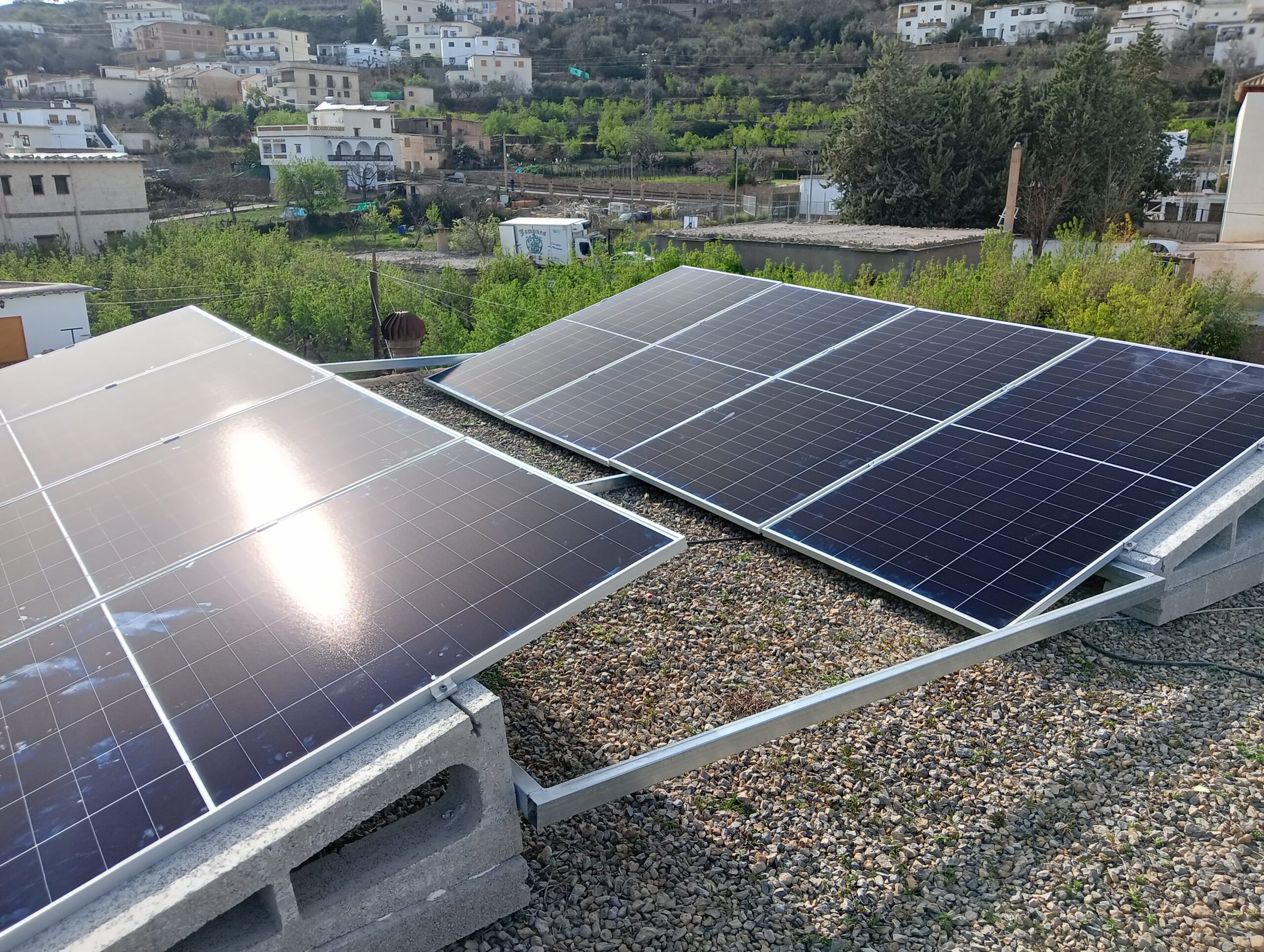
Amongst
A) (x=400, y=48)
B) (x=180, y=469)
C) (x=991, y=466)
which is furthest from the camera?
(x=400, y=48)

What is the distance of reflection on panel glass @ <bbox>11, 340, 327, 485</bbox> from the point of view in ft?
28.9

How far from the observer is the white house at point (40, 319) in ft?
96.2

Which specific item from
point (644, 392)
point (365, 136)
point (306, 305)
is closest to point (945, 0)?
point (365, 136)

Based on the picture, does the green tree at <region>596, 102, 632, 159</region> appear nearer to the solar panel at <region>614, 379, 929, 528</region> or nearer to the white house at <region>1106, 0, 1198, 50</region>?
the white house at <region>1106, 0, 1198, 50</region>

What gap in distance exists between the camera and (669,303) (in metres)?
17.1

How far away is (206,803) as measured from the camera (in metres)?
4.62

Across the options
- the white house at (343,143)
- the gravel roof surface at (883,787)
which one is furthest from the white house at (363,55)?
the gravel roof surface at (883,787)

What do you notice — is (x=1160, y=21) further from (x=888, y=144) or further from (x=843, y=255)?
(x=843, y=255)

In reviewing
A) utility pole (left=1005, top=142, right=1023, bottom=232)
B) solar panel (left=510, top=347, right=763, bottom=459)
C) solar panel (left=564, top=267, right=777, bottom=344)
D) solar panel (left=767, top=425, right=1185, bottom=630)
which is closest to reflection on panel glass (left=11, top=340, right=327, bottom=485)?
solar panel (left=510, top=347, right=763, bottom=459)

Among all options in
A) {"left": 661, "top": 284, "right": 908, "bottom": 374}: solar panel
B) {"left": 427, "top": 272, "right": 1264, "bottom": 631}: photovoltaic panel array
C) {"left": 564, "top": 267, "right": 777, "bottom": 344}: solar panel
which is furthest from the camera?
{"left": 564, "top": 267, "right": 777, "bottom": 344}: solar panel

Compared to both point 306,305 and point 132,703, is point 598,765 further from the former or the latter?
point 306,305

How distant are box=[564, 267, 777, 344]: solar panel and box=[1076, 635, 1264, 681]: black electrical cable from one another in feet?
29.7

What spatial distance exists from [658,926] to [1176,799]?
13.4 feet

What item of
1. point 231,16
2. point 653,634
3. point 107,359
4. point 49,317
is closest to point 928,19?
point 49,317
